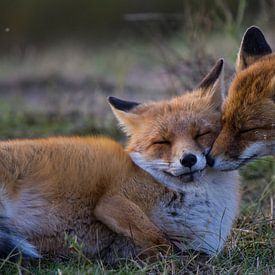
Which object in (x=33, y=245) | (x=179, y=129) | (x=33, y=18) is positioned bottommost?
(x=33, y=18)

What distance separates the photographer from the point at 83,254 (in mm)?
5184

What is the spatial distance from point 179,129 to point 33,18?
16.0 meters

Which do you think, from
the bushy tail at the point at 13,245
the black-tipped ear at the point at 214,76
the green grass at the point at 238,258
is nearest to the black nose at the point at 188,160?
the green grass at the point at 238,258

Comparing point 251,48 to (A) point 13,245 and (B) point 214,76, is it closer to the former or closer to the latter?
(B) point 214,76

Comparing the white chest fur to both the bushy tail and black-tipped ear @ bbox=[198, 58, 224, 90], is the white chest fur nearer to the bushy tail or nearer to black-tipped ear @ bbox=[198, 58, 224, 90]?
black-tipped ear @ bbox=[198, 58, 224, 90]

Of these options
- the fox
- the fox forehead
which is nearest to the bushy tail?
the fox

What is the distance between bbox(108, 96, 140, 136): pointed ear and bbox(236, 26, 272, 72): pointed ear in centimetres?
99

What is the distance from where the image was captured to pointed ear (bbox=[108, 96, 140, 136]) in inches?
231

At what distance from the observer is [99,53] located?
59.1 feet

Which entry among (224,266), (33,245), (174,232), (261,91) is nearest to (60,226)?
(33,245)

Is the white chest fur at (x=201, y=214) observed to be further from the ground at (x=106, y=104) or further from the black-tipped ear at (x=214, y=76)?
the black-tipped ear at (x=214, y=76)

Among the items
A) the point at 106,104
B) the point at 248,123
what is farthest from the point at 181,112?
the point at 106,104

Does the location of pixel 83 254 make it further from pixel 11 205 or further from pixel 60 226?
pixel 11 205

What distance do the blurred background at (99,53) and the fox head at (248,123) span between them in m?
2.19
